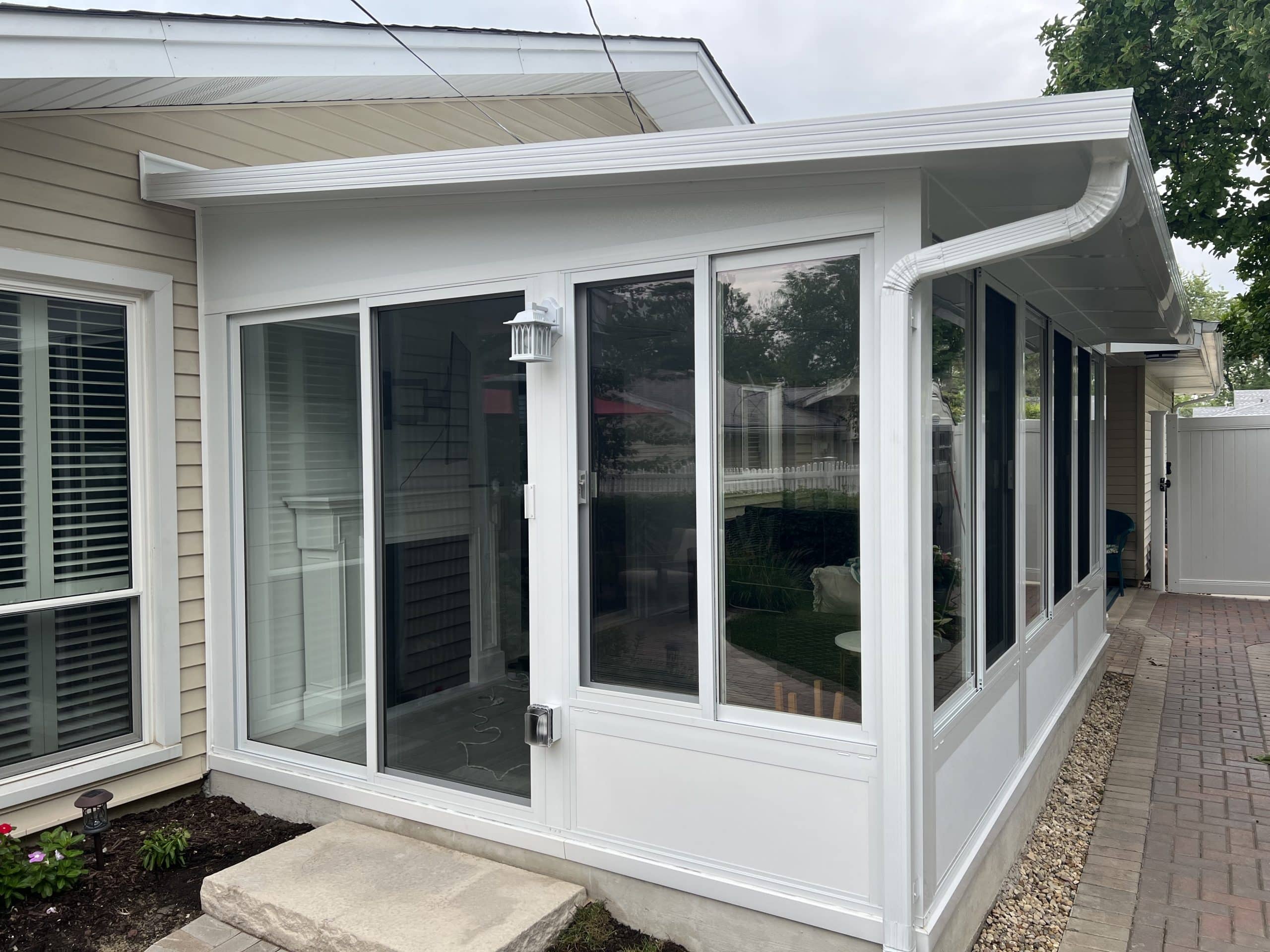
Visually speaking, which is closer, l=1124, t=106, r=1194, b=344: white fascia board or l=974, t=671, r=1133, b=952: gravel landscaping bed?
l=1124, t=106, r=1194, b=344: white fascia board

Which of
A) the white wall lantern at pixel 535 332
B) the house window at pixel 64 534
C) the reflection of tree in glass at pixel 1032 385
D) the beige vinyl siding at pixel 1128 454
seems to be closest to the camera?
the white wall lantern at pixel 535 332

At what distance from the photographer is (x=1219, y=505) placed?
9820 mm

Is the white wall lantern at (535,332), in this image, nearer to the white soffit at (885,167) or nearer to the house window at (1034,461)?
the white soffit at (885,167)

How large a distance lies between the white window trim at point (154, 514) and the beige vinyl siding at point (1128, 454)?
9645 mm

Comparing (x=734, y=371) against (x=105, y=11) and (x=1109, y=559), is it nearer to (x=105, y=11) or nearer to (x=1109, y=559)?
(x=105, y=11)

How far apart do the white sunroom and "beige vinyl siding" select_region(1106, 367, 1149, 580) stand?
6.89 meters

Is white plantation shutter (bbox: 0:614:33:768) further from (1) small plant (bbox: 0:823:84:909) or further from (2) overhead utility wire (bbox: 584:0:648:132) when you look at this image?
(2) overhead utility wire (bbox: 584:0:648:132)

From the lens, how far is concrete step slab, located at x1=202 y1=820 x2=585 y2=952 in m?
2.78

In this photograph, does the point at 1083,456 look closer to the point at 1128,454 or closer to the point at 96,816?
the point at 96,816

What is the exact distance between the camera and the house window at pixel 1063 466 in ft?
15.9

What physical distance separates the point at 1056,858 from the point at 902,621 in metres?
2.00

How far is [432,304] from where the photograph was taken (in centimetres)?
339

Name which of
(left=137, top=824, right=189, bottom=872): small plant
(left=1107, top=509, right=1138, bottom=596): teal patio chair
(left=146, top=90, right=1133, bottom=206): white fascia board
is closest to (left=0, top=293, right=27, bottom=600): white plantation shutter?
(left=146, top=90, right=1133, bottom=206): white fascia board

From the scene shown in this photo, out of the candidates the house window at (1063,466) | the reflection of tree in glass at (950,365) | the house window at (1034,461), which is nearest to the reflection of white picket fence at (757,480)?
the reflection of tree in glass at (950,365)
